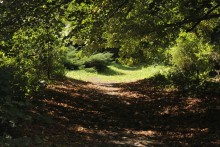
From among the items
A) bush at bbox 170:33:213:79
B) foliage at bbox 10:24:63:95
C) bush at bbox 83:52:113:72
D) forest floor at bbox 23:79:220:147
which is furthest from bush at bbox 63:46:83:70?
foliage at bbox 10:24:63:95

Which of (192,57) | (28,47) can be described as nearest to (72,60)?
(192,57)

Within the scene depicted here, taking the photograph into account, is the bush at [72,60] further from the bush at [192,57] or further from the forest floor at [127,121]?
the forest floor at [127,121]

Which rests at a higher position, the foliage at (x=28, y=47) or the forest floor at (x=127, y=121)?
the foliage at (x=28, y=47)

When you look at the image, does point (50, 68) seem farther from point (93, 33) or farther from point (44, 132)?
point (44, 132)

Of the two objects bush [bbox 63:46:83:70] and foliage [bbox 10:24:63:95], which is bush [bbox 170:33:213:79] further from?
bush [bbox 63:46:83:70]

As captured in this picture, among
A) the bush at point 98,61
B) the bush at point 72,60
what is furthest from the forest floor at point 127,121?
the bush at point 98,61

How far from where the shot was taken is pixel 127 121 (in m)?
11.3

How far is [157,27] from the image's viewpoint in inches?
377

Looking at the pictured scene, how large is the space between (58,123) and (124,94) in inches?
337

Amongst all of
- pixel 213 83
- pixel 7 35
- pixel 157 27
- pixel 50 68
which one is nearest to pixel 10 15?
pixel 7 35

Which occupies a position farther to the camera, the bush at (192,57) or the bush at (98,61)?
the bush at (98,61)

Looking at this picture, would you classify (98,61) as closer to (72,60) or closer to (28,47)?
(72,60)

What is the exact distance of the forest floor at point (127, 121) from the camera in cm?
844

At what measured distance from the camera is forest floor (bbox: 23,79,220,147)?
8.44 metres
